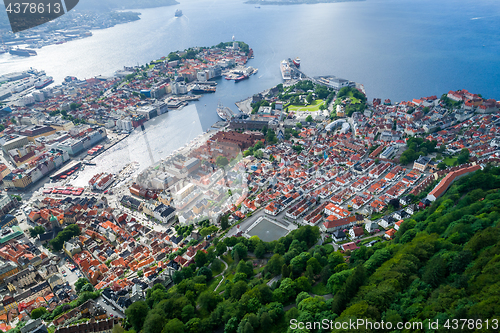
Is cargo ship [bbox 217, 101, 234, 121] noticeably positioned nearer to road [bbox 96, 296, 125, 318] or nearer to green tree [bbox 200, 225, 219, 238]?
green tree [bbox 200, 225, 219, 238]

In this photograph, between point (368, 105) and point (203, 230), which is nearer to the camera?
point (203, 230)

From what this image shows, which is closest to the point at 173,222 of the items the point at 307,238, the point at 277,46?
the point at 307,238

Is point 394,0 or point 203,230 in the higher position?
point 394,0

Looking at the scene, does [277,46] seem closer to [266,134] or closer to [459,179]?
[266,134]

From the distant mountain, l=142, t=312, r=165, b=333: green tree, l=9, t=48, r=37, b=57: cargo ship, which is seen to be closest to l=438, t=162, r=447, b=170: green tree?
l=142, t=312, r=165, b=333: green tree

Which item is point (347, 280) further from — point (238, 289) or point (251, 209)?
point (251, 209)
